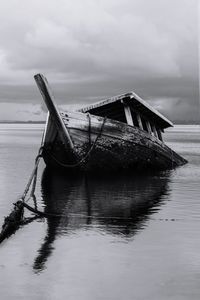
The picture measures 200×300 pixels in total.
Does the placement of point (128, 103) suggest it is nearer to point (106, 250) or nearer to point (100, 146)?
point (100, 146)

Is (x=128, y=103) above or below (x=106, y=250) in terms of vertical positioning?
above

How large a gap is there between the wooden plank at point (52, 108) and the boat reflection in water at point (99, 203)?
202 cm

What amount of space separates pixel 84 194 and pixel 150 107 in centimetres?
625

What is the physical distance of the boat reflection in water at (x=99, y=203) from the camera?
36.9 ft

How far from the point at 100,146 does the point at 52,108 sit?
109 inches

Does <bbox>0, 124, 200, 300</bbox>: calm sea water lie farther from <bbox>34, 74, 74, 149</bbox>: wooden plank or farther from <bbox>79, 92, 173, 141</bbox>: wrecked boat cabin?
<bbox>79, 92, 173, 141</bbox>: wrecked boat cabin

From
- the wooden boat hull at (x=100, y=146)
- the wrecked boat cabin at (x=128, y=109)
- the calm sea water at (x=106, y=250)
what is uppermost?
the wrecked boat cabin at (x=128, y=109)

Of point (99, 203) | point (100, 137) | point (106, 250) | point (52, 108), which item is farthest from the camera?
point (100, 137)

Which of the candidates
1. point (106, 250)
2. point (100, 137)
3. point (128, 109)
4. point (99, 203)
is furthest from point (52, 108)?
point (106, 250)

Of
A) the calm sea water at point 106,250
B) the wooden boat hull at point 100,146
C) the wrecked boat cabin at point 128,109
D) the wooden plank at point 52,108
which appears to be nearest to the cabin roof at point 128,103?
the wrecked boat cabin at point 128,109

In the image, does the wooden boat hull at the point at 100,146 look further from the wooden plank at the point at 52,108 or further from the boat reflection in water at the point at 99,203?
the boat reflection in water at the point at 99,203

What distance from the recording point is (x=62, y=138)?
20.8m

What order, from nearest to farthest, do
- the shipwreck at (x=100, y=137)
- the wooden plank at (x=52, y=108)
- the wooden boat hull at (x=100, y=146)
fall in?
1. the wooden plank at (x=52, y=108)
2. the shipwreck at (x=100, y=137)
3. the wooden boat hull at (x=100, y=146)

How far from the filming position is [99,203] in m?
15.9
